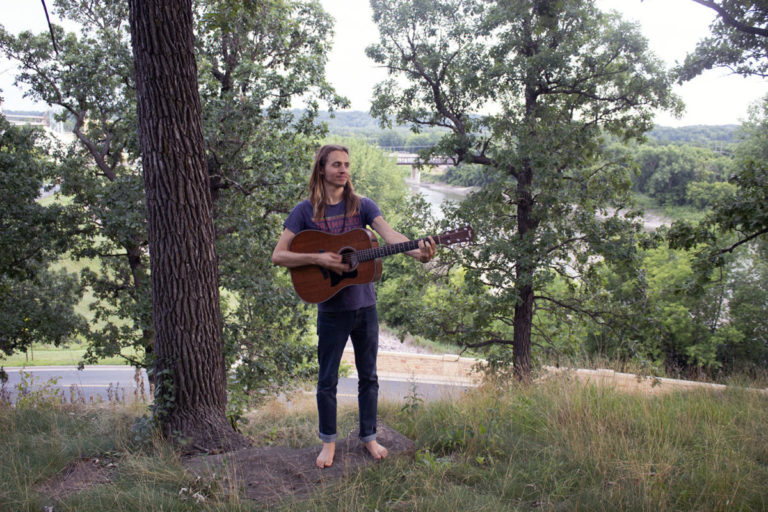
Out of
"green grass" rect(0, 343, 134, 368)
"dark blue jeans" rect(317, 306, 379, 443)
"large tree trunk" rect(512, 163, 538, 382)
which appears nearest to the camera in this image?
"dark blue jeans" rect(317, 306, 379, 443)

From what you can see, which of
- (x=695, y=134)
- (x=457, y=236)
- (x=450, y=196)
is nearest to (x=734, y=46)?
(x=457, y=236)

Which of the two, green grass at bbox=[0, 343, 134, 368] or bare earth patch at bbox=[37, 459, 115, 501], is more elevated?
bare earth patch at bbox=[37, 459, 115, 501]

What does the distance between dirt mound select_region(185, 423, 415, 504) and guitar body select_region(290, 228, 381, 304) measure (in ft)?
3.45

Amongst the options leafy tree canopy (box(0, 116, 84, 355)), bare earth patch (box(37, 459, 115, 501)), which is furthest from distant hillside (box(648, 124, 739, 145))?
bare earth patch (box(37, 459, 115, 501))

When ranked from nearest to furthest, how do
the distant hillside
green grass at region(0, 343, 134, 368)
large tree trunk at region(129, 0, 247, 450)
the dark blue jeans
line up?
the dark blue jeans → large tree trunk at region(129, 0, 247, 450) → green grass at region(0, 343, 134, 368) → the distant hillside

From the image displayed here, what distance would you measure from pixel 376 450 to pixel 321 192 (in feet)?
5.62

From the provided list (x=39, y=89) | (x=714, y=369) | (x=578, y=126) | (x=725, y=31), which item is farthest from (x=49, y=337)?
(x=714, y=369)

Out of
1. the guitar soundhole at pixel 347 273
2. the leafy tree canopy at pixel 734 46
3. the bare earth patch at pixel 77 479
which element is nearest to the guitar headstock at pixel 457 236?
the guitar soundhole at pixel 347 273

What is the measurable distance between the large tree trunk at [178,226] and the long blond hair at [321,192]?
106 centimetres

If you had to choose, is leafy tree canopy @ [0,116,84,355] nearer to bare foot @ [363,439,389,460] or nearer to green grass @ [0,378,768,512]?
green grass @ [0,378,768,512]

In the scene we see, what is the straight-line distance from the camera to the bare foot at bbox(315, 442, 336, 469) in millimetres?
3246

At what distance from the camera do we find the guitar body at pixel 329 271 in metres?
3.17

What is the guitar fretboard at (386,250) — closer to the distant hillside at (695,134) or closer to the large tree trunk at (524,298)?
the large tree trunk at (524,298)

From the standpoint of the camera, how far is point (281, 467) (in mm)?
3273
